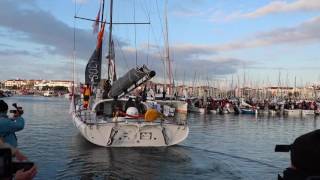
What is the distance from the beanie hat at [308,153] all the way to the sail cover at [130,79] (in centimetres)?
1690

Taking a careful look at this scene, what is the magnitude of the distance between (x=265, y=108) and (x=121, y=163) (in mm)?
60125

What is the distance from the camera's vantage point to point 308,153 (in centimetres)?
340

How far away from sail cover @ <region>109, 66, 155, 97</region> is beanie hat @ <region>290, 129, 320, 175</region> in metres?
16.9

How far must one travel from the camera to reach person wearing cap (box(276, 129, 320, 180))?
3385mm

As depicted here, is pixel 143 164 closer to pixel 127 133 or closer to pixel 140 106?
pixel 127 133

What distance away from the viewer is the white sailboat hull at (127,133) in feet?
59.1

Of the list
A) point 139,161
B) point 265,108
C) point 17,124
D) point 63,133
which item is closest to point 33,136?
point 63,133

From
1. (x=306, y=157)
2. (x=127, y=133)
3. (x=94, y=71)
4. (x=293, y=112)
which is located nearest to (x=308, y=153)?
Result: (x=306, y=157)

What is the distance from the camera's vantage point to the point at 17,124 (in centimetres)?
716

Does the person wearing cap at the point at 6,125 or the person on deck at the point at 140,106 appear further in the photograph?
the person on deck at the point at 140,106

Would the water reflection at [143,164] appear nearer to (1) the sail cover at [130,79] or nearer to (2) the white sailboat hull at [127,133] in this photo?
(2) the white sailboat hull at [127,133]

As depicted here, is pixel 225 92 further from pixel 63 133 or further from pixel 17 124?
pixel 17 124

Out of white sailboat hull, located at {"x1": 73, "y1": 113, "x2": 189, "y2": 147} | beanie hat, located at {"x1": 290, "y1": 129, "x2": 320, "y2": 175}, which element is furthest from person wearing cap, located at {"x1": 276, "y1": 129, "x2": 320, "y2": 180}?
white sailboat hull, located at {"x1": 73, "y1": 113, "x2": 189, "y2": 147}

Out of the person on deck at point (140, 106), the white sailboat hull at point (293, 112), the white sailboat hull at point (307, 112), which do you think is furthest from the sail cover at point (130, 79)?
the white sailboat hull at point (307, 112)
